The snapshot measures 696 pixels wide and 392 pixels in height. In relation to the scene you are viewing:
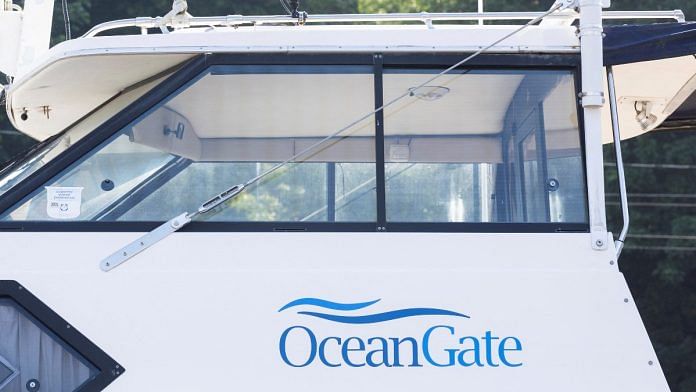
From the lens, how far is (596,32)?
14.6ft

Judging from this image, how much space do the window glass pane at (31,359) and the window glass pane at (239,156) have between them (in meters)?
0.38

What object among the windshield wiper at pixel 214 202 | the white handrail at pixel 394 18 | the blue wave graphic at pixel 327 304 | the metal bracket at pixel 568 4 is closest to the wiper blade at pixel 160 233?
the windshield wiper at pixel 214 202

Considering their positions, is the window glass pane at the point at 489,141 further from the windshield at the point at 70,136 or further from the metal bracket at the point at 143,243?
the windshield at the point at 70,136

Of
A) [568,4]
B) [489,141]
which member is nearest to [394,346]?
[489,141]

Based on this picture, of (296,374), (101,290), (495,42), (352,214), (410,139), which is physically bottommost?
(296,374)

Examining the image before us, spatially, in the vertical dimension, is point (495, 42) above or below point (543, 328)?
above

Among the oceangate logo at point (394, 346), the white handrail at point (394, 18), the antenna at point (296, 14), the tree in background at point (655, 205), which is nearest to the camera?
the oceangate logo at point (394, 346)

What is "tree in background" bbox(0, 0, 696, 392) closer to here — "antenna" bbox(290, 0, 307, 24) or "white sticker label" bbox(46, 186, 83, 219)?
"antenna" bbox(290, 0, 307, 24)

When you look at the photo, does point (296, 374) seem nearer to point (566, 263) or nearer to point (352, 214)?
point (352, 214)

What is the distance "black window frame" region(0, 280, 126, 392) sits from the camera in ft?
13.8

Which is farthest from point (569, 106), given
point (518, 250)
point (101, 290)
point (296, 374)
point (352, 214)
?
point (101, 290)

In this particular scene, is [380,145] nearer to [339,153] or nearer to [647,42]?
[339,153]

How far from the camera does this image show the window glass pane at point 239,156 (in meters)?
4.38

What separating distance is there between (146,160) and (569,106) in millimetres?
1593
